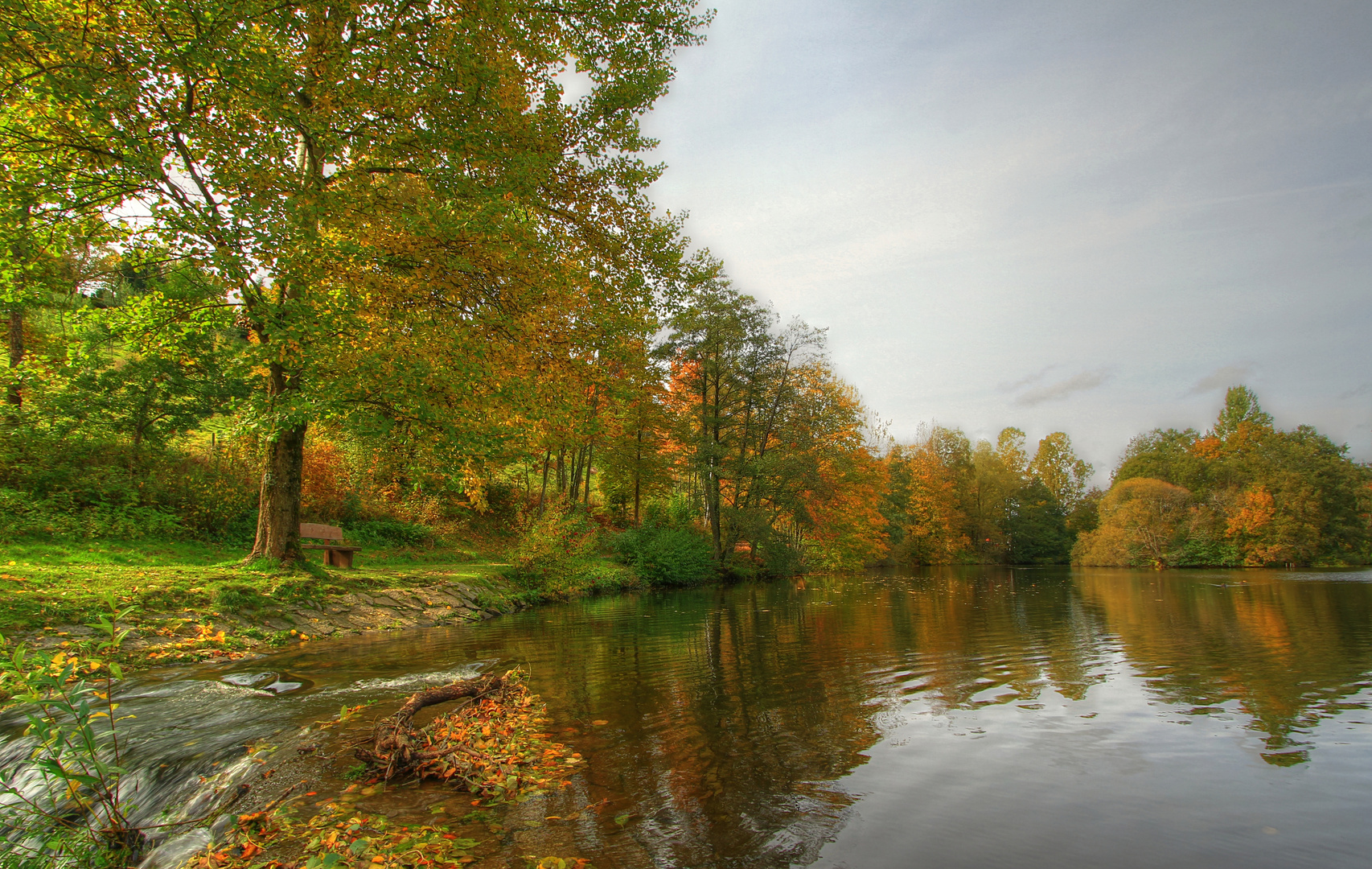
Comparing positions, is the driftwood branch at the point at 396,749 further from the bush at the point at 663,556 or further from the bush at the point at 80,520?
the bush at the point at 663,556

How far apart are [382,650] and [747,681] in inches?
219

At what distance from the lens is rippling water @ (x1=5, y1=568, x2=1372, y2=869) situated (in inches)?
144

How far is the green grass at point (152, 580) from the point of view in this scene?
7840 millimetres

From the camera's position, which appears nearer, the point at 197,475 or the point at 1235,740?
the point at 1235,740

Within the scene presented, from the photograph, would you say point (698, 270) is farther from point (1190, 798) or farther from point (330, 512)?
point (330, 512)

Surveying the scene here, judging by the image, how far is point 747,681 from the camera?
25.4ft

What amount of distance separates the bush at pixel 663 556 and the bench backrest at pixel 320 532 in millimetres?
10872

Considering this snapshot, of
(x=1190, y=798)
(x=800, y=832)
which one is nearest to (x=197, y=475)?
(x=800, y=832)

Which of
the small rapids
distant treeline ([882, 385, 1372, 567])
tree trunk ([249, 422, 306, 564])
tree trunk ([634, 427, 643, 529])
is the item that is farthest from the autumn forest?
distant treeline ([882, 385, 1372, 567])

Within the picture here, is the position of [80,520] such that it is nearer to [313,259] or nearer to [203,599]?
[203,599]

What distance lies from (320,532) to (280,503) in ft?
12.2

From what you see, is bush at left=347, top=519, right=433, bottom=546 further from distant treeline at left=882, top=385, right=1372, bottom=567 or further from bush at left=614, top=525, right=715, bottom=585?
distant treeline at left=882, top=385, right=1372, bottom=567

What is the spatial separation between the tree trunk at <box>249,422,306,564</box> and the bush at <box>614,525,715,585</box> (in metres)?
13.4

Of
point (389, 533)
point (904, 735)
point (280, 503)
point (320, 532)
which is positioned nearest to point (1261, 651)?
point (904, 735)
